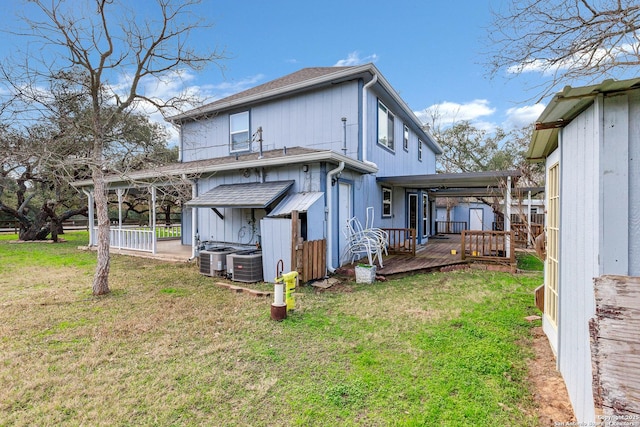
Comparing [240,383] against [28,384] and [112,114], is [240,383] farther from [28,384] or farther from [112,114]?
[112,114]

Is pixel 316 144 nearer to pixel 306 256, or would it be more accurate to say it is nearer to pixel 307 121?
pixel 307 121

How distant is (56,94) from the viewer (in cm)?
620

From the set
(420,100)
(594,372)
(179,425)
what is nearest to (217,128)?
(179,425)

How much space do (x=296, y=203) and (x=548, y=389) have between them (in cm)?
526

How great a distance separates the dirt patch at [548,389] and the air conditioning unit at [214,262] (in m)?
6.26

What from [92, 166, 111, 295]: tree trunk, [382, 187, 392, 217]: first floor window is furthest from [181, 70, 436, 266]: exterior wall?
[92, 166, 111, 295]: tree trunk

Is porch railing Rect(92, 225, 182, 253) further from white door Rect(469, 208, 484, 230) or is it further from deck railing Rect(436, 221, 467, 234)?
white door Rect(469, 208, 484, 230)

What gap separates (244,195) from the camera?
7668 mm

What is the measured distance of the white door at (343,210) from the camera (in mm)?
7785

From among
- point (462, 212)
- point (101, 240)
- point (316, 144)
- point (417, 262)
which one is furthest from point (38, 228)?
point (462, 212)

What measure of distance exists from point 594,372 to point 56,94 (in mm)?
8599

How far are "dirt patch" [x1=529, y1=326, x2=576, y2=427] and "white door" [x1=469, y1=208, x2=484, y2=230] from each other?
1789cm

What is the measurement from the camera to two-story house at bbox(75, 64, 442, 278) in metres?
7.22

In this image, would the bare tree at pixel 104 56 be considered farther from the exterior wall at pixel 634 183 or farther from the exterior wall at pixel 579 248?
the exterior wall at pixel 634 183
